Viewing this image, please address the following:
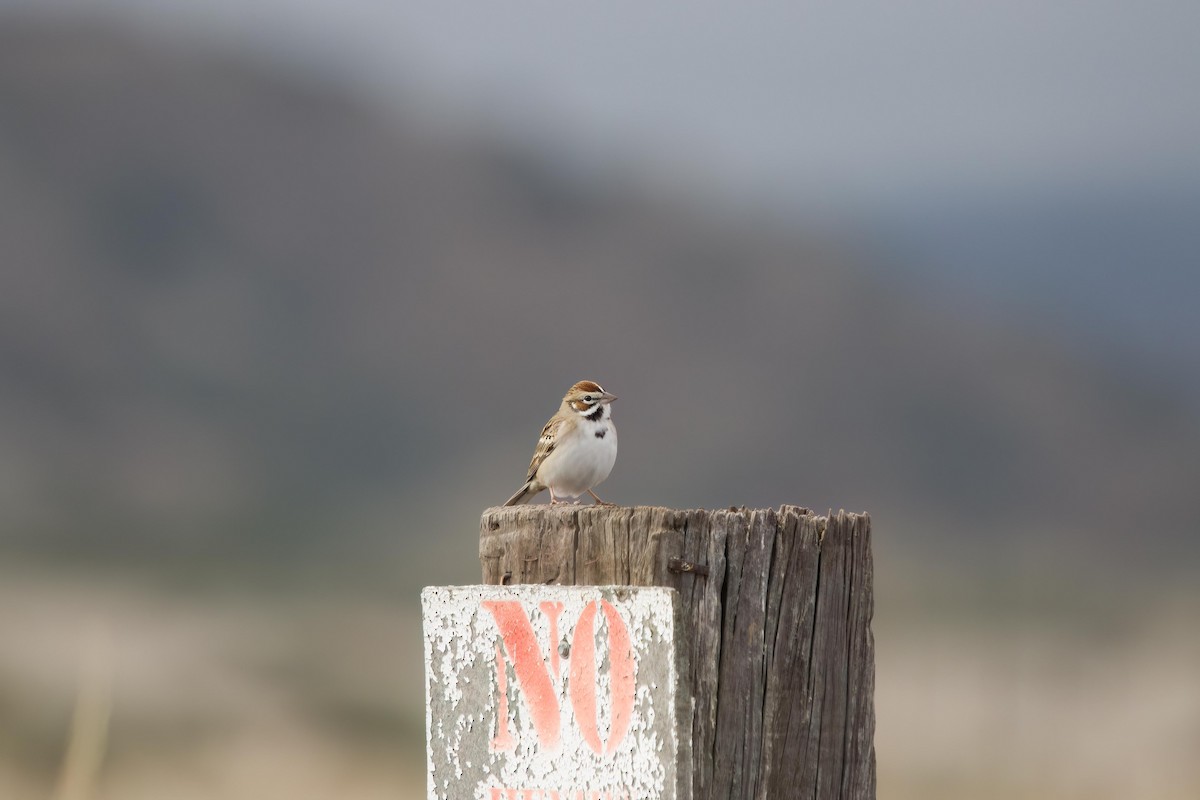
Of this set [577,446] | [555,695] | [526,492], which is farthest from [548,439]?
[555,695]

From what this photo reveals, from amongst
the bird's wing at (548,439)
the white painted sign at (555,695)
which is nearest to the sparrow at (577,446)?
the bird's wing at (548,439)

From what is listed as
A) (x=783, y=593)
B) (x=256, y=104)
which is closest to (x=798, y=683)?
(x=783, y=593)


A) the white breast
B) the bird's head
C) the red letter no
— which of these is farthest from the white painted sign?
the bird's head

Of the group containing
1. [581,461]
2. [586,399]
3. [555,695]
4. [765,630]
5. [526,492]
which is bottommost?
[555,695]

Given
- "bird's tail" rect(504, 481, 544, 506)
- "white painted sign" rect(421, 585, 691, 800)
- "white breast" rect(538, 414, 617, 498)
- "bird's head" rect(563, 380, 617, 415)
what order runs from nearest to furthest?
"white painted sign" rect(421, 585, 691, 800), "white breast" rect(538, 414, 617, 498), "bird's head" rect(563, 380, 617, 415), "bird's tail" rect(504, 481, 544, 506)

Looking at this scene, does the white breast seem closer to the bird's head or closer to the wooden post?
the bird's head

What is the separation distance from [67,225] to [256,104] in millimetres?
18005

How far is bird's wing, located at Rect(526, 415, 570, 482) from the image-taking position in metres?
7.40

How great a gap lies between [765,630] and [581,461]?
388 cm

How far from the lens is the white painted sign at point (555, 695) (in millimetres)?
3230

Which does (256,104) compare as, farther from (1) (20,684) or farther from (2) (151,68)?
(1) (20,684)

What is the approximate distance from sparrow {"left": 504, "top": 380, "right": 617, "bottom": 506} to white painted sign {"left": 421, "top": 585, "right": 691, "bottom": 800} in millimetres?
3648

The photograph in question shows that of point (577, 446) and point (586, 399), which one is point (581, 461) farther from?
point (586, 399)

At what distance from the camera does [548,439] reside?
748 cm
